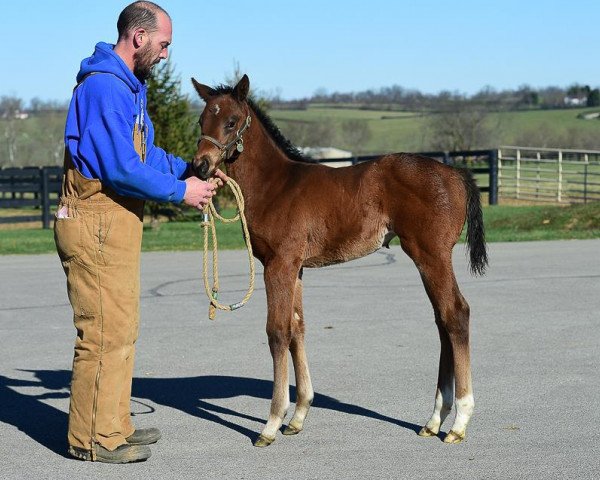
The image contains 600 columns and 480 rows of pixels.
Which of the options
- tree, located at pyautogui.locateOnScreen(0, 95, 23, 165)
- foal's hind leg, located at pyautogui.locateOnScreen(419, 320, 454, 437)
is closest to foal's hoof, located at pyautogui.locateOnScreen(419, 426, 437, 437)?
foal's hind leg, located at pyautogui.locateOnScreen(419, 320, 454, 437)

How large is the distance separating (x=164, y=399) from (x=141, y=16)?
3.06 meters

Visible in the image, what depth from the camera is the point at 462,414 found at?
6184 mm

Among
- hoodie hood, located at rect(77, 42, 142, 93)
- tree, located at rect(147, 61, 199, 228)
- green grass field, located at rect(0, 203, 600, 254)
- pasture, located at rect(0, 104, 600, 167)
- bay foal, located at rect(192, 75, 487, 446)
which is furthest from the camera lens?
pasture, located at rect(0, 104, 600, 167)

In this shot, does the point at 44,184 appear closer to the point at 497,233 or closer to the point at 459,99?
the point at 497,233

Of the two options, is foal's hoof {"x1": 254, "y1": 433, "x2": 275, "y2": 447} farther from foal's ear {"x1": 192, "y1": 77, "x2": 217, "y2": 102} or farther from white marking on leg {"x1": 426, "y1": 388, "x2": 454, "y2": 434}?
foal's ear {"x1": 192, "y1": 77, "x2": 217, "y2": 102}

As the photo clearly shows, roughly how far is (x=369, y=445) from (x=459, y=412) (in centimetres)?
60

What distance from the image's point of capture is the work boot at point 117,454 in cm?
585

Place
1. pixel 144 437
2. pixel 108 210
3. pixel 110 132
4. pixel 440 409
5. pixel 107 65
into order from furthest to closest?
pixel 440 409, pixel 144 437, pixel 108 210, pixel 107 65, pixel 110 132

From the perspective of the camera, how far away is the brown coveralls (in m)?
5.79

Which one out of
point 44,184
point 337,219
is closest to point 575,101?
point 44,184

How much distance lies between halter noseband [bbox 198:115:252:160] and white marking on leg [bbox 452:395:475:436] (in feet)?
6.91

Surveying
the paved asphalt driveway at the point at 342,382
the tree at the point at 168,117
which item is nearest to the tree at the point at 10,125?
the tree at the point at 168,117

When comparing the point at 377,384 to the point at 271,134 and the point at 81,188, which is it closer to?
the point at 271,134

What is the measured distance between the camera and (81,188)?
5.80 metres
